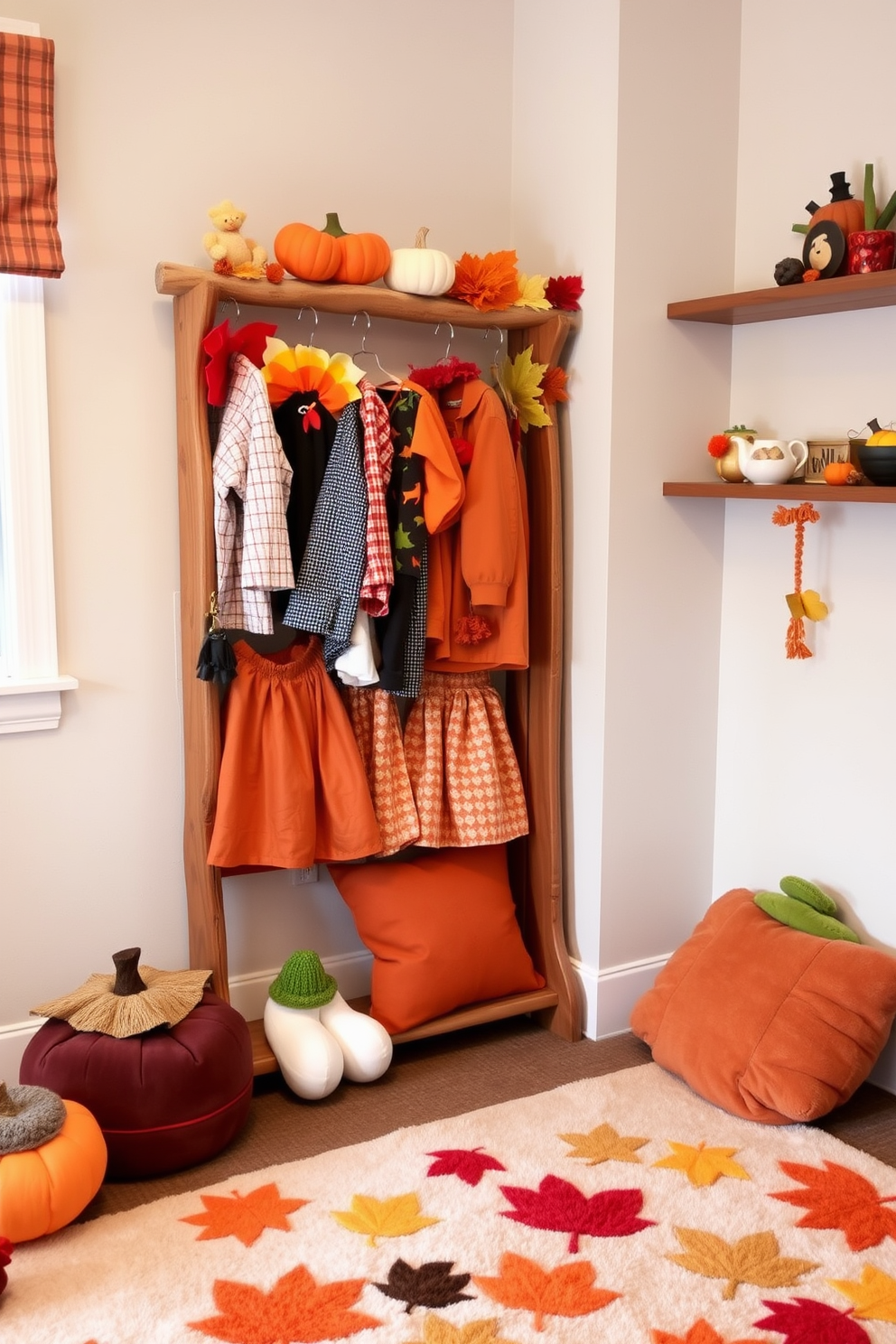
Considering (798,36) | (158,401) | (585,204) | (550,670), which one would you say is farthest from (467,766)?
(798,36)

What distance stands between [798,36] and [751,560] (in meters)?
1.15

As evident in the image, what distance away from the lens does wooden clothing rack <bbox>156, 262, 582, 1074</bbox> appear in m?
2.47

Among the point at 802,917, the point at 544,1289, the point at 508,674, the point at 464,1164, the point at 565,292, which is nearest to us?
the point at 544,1289

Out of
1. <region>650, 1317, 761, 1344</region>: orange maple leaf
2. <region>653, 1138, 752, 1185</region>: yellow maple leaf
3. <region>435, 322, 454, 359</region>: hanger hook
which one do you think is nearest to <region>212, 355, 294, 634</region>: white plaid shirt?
<region>435, 322, 454, 359</region>: hanger hook

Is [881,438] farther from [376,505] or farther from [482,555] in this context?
[376,505]

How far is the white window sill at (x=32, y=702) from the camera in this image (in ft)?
8.18

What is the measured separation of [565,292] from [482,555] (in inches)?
25.4

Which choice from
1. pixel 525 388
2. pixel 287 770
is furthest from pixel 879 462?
pixel 287 770

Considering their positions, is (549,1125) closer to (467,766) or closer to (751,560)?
(467,766)

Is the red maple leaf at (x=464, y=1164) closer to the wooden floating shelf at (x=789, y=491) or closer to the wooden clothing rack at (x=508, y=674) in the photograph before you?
the wooden clothing rack at (x=508, y=674)

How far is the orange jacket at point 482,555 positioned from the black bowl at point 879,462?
0.75 meters

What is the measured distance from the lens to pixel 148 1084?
2229 millimetres

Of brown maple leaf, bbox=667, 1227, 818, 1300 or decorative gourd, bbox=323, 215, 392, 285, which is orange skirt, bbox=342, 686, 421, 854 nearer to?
decorative gourd, bbox=323, 215, 392, 285

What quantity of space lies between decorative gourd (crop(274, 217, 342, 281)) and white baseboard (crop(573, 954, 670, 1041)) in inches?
66.5
